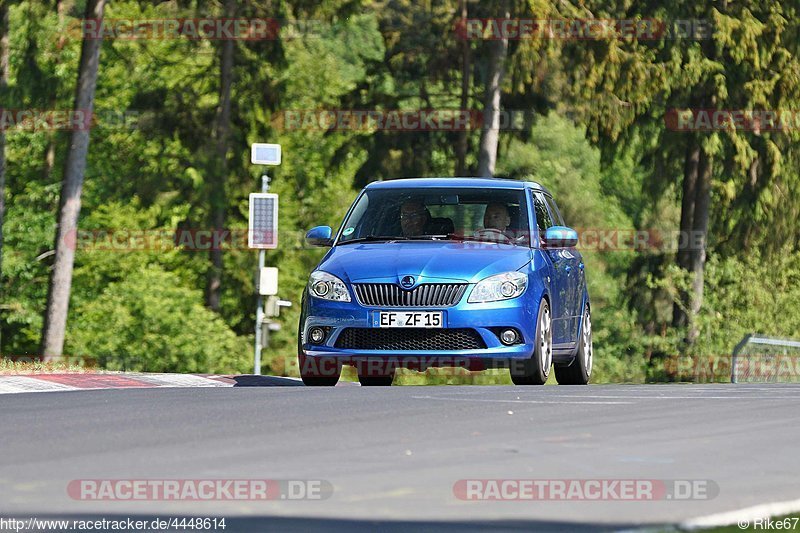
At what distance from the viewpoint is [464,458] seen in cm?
984

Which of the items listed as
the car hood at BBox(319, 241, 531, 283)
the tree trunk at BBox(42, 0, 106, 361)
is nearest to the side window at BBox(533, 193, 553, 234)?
the car hood at BBox(319, 241, 531, 283)

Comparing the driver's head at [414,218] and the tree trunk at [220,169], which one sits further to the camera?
the tree trunk at [220,169]

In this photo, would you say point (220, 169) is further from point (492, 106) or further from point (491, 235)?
point (491, 235)

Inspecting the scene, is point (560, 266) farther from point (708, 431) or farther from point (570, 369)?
point (708, 431)

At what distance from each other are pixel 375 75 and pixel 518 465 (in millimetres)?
40526

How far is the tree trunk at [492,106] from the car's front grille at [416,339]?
22.9m

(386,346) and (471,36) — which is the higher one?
(471,36)

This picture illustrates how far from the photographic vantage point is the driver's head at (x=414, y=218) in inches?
650

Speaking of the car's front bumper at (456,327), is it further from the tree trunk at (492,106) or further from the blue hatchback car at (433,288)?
the tree trunk at (492,106)

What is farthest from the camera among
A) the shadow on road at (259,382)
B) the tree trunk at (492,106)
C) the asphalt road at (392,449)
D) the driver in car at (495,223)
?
the tree trunk at (492,106)

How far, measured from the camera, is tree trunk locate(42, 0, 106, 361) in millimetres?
36281

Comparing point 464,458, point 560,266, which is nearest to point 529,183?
point 560,266

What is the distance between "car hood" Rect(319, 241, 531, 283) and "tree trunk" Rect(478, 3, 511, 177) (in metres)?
22.3

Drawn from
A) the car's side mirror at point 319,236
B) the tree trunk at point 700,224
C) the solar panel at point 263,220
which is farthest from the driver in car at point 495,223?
the tree trunk at point 700,224
